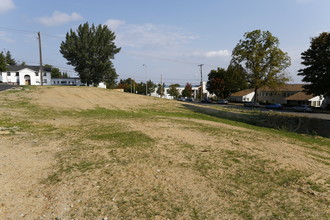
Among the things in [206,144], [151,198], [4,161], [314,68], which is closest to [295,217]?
[151,198]

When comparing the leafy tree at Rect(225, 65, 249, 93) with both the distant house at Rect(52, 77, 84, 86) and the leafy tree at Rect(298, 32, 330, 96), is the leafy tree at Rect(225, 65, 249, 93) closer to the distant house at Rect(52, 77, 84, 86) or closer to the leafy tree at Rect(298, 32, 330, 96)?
the leafy tree at Rect(298, 32, 330, 96)

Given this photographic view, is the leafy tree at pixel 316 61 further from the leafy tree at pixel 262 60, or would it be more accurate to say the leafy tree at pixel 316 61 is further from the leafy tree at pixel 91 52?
the leafy tree at pixel 91 52

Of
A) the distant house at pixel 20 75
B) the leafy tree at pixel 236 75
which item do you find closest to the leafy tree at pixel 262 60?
the leafy tree at pixel 236 75

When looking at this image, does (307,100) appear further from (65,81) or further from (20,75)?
(65,81)

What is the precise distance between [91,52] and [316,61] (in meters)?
47.2

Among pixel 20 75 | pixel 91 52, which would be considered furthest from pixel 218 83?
pixel 20 75

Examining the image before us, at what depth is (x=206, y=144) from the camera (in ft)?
34.5

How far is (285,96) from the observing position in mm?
65625

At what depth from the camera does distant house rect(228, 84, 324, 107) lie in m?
54.9

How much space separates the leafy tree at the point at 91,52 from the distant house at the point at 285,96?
38.3m

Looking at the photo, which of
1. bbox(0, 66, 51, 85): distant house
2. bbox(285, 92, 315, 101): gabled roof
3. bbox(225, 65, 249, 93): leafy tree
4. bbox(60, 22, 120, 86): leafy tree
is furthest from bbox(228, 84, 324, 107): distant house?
bbox(0, 66, 51, 85): distant house

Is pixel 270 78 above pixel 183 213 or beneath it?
above

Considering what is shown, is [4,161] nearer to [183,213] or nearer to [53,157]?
[53,157]

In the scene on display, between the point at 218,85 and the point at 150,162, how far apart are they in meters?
70.7
